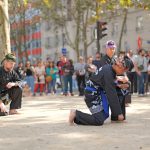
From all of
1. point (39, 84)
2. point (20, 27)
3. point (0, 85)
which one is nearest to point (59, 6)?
point (20, 27)

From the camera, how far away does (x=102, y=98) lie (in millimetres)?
10531

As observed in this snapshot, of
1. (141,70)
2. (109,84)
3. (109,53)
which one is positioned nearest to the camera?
(109,84)

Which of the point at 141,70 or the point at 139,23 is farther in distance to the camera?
the point at 139,23

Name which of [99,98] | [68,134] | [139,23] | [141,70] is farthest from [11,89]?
[139,23]

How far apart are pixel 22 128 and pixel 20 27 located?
45.9m

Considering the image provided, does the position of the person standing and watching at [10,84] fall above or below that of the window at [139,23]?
below

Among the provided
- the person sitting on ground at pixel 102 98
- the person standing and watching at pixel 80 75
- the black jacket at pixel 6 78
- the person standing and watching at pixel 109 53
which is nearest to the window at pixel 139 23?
the person standing and watching at pixel 80 75

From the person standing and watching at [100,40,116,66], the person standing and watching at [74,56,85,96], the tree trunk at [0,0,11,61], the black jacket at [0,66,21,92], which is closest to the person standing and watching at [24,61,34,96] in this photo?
the person standing and watching at [74,56,85,96]

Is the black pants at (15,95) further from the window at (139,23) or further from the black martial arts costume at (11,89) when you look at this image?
the window at (139,23)

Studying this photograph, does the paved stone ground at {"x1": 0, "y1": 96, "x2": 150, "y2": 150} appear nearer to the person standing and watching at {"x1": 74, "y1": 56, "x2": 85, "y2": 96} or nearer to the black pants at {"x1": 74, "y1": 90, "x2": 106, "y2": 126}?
the black pants at {"x1": 74, "y1": 90, "x2": 106, "y2": 126}

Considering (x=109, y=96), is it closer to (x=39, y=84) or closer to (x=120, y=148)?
(x=120, y=148)

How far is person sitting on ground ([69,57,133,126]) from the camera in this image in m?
10.4

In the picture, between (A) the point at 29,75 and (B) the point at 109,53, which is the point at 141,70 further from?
(B) the point at 109,53

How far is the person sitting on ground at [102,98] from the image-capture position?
10359 mm
